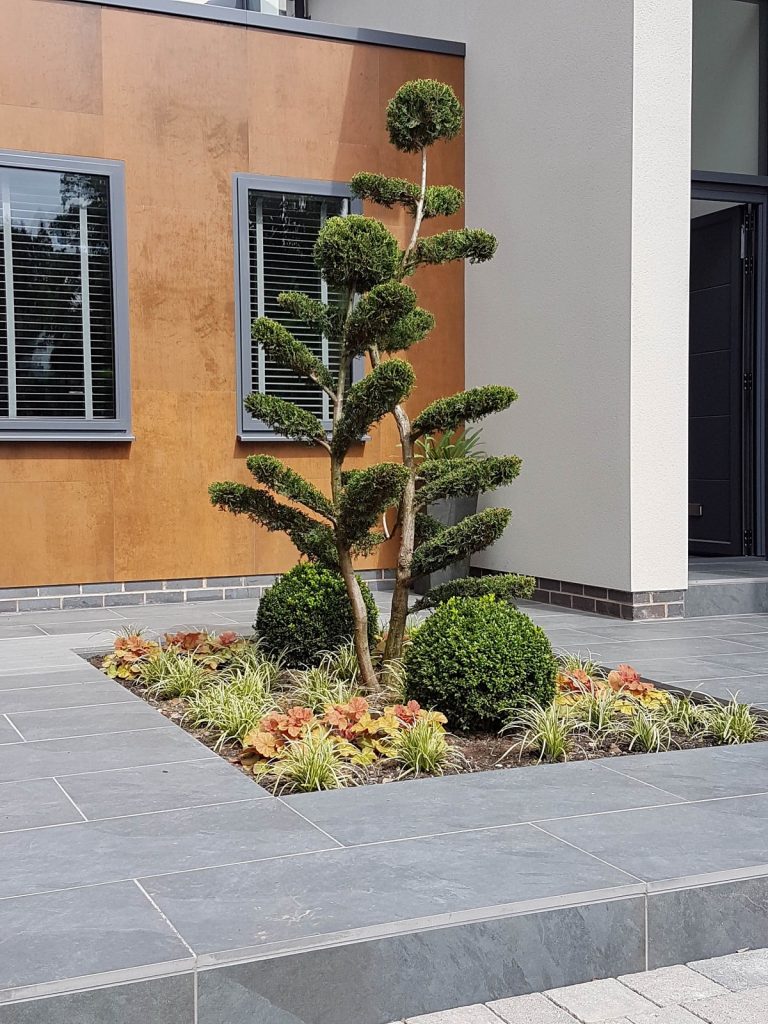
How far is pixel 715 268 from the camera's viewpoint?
878cm

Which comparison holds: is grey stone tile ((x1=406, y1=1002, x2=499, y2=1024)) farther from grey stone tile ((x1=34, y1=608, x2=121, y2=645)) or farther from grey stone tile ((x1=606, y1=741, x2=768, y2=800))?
grey stone tile ((x1=34, y1=608, x2=121, y2=645))

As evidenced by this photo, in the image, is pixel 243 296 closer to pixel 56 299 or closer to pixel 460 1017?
pixel 56 299

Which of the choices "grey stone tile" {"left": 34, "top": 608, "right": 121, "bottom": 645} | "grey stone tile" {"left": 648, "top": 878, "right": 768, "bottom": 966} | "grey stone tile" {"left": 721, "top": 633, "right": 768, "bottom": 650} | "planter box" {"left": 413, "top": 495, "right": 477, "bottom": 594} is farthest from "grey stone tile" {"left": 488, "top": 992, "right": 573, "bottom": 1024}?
"planter box" {"left": 413, "top": 495, "right": 477, "bottom": 594}

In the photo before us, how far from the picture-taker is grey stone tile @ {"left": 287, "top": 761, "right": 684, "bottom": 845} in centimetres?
305

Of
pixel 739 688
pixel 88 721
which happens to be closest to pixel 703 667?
pixel 739 688

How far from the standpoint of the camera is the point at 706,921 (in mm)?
2619

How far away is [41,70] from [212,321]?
77.8 inches

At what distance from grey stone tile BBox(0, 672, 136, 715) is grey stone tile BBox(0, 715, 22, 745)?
0.19 meters

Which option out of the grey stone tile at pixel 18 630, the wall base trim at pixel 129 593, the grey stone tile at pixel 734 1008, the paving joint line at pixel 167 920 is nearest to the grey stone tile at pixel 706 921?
the grey stone tile at pixel 734 1008

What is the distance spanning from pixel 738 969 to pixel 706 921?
4.6 inches

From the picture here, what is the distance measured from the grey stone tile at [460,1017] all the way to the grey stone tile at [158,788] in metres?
1.09

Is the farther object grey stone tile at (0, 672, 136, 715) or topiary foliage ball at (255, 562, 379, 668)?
topiary foliage ball at (255, 562, 379, 668)

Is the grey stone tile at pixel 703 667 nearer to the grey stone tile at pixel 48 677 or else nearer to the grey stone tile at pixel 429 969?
the grey stone tile at pixel 48 677

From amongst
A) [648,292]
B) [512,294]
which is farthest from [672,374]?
[512,294]
